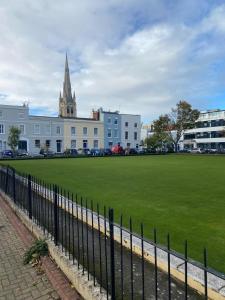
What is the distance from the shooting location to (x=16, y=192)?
30.5 ft

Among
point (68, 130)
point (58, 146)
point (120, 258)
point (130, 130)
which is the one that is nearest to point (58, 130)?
point (68, 130)

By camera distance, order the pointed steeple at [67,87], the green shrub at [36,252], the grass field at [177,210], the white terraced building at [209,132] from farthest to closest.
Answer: the pointed steeple at [67,87], the white terraced building at [209,132], the green shrub at [36,252], the grass field at [177,210]

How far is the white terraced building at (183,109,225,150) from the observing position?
245 ft

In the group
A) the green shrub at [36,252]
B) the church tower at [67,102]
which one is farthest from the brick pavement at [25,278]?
the church tower at [67,102]

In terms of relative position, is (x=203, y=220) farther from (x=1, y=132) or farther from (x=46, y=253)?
(x=1, y=132)

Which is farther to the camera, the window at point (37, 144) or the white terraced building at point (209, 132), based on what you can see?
the white terraced building at point (209, 132)

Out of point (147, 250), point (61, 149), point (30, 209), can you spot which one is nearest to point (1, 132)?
point (61, 149)

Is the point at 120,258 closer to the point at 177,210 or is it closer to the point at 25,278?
the point at 25,278

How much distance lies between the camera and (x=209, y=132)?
258 ft

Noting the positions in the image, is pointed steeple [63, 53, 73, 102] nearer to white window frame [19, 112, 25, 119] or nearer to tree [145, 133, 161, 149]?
white window frame [19, 112, 25, 119]

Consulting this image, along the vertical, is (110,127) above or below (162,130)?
above

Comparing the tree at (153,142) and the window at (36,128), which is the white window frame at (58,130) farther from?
the tree at (153,142)

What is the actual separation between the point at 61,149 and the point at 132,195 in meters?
57.9

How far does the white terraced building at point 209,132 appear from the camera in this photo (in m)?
74.7
